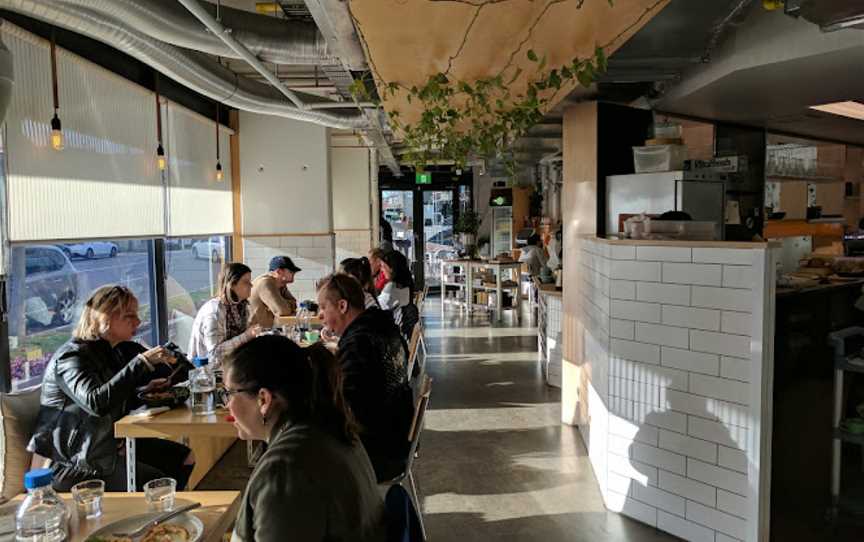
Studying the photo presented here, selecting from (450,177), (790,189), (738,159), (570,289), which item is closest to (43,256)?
(570,289)

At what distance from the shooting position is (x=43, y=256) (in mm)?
3855

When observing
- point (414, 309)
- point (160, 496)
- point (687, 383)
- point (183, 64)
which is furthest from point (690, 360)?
point (183, 64)

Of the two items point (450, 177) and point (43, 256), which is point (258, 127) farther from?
point (450, 177)

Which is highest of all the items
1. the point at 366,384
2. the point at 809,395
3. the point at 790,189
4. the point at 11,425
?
the point at 790,189

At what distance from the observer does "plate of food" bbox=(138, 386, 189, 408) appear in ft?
10.3

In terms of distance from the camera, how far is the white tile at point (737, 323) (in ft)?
10.2

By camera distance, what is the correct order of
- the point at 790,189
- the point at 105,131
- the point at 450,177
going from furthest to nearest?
the point at 450,177
the point at 790,189
the point at 105,131

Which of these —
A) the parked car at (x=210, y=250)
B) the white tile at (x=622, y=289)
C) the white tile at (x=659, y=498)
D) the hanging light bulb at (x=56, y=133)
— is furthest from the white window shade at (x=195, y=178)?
the white tile at (x=659, y=498)

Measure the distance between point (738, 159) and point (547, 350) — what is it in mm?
2714

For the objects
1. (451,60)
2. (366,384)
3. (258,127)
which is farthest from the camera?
(258,127)

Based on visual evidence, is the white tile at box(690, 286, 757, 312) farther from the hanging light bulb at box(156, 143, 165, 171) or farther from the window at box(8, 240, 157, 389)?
the hanging light bulb at box(156, 143, 165, 171)

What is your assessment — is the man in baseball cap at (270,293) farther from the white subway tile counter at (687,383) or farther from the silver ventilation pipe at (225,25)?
the white subway tile counter at (687,383)

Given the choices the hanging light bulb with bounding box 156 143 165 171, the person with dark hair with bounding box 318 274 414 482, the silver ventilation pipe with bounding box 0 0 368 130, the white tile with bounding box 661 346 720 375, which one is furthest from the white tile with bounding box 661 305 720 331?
the hanging light bulb with bounding box 156 143 165 171

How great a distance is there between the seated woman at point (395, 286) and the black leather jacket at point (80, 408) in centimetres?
301
